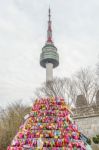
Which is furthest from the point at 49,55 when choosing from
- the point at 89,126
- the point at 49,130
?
the point at 49,130

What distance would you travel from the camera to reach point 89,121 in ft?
101

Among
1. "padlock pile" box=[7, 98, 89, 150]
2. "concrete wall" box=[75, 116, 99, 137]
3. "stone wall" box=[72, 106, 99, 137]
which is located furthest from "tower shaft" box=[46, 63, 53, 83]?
"padlock pile" box=[7, 98, 89, 150]

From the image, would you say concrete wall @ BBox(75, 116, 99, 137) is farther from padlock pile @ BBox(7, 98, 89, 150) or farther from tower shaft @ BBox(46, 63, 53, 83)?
→ tower shaft @ BBox(46, 63, 53, 83)

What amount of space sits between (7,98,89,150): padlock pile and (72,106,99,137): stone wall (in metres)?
13.5

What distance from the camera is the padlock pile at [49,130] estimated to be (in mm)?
13172

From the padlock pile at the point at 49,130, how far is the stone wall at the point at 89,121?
1354cm

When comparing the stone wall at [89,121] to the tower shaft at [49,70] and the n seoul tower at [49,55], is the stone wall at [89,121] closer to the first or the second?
the tower shaft at [49,70]

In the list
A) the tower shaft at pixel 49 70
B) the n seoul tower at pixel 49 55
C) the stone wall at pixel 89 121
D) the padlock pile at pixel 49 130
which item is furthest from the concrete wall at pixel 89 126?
the n seoul tower at pixel 49 55

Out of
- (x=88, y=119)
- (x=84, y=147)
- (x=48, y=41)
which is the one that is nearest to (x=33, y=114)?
(x=84, y=147)

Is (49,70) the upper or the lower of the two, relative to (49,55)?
lower

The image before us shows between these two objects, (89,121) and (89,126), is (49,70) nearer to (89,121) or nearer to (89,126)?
(89,121)

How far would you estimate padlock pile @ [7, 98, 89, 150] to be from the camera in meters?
13.2

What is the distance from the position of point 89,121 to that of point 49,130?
17.3m

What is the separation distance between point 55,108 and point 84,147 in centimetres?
345
